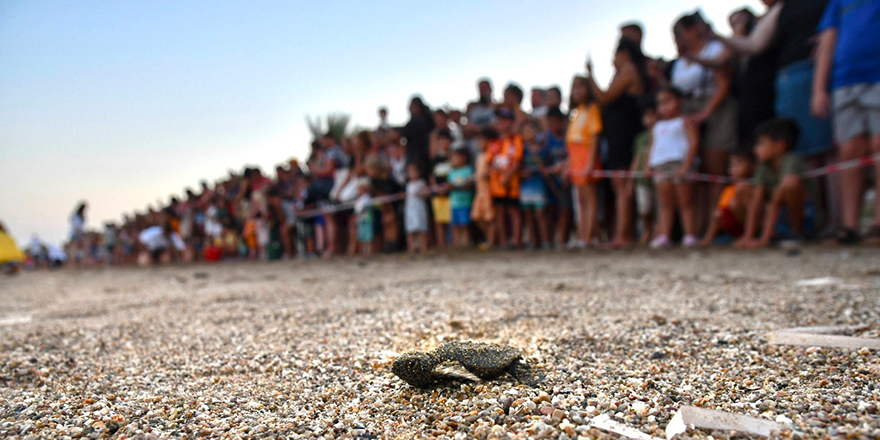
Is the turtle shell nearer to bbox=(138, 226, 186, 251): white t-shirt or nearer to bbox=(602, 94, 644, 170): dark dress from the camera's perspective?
bbox=(602, 94, 644, 170): dark dress

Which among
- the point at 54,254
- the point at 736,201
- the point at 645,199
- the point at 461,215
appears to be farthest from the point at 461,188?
the point at 54,254

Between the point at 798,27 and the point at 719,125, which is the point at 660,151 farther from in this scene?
the point at 798,27

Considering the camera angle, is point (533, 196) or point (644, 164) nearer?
point (644, 164)

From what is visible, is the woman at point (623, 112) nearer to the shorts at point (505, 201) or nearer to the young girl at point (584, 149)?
the young girl at point (584, 149)

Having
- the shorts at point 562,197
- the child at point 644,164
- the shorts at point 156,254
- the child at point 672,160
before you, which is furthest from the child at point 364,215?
the shorts at point 156,254

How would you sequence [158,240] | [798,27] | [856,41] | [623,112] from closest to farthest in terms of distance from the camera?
[856,41] < [798,27] < [623,112] < [158,240]

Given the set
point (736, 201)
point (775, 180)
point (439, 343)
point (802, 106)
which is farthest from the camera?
point (736, 201)

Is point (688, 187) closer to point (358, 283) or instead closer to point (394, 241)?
point (358, 283)
